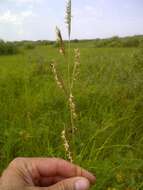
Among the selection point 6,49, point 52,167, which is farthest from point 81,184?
point 6,49

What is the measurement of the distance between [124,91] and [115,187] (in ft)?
6.30

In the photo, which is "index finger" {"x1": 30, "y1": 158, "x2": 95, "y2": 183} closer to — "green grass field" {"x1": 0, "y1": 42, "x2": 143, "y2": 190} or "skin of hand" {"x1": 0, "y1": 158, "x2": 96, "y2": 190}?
"skin of hand" {"x1": 0, "y1": 158, "x2": 96, "y2": 190}

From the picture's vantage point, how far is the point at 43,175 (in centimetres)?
151

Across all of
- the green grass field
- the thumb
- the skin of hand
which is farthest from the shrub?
the thumb

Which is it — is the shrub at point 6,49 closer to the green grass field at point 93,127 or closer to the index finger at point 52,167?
the green grass field at point 93,127

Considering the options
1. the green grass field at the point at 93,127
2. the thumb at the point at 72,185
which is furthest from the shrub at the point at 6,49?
the thumb at the point at 72,185

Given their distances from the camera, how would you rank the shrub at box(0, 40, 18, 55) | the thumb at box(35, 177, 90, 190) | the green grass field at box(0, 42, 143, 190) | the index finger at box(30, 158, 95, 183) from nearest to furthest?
the thumb at box(35, 177, 90, 190), the index finger at box(30, 158, 95, 183), the green grass field at box(0, 42, 143, 190), the shrub at box(0, 40, 18, 55)

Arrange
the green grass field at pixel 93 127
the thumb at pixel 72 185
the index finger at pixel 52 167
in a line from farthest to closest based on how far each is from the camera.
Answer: the green grass field at pixel 93 127 → the index finger at pixel 52 167 → the thumb at pixel 72 185

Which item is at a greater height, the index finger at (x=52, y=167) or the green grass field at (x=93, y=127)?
the index finger at (x=52, y=167)

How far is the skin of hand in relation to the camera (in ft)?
Answer: 4.14

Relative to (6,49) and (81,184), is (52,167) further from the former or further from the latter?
(6,49)

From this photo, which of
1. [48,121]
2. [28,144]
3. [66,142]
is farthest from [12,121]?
[66,142]

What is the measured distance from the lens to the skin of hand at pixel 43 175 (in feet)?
4.14

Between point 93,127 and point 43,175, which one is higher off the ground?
point 43,175
